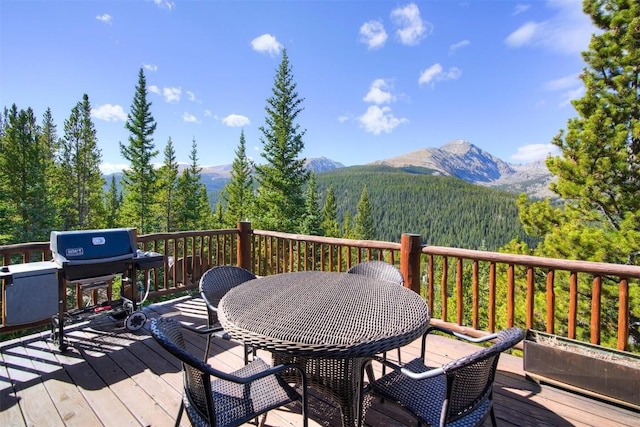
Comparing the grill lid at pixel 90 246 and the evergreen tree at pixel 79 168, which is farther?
the evergreen tree at pixel 79 168

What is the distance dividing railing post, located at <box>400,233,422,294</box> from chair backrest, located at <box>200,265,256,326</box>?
1.64 metres

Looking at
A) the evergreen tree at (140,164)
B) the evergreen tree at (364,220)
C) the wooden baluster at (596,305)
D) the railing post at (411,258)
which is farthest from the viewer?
the evergreen tree at (364,220)

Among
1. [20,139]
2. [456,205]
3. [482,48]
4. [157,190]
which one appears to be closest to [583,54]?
[482,48]

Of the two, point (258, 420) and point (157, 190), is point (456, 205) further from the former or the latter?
point (258, 420)

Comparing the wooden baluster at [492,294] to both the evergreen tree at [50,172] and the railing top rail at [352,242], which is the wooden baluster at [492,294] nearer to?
the railing top rail at [352,242]

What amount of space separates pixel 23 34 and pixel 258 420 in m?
6.93

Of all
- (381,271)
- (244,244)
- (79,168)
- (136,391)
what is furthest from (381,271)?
(79,168)

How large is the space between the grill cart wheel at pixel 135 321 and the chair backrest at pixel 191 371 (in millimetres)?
2102

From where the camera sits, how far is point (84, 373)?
7.81ft

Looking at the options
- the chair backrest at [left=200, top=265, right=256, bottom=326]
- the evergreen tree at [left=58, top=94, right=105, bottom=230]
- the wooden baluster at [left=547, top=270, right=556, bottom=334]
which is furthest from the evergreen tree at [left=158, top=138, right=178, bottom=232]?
the wooden baluster at [left=547, top=270, right=556, bottom=334]

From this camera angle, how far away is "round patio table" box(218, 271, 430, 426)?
51.3 inches

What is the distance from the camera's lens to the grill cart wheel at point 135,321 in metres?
3.09

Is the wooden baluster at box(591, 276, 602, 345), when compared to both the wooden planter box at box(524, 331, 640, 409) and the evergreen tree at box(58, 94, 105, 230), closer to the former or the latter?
the wooden planter box at box(524, 331, 640, 409)

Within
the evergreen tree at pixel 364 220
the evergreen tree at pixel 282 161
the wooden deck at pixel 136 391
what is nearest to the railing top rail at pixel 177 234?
the wooden deck at pixel 136 391
